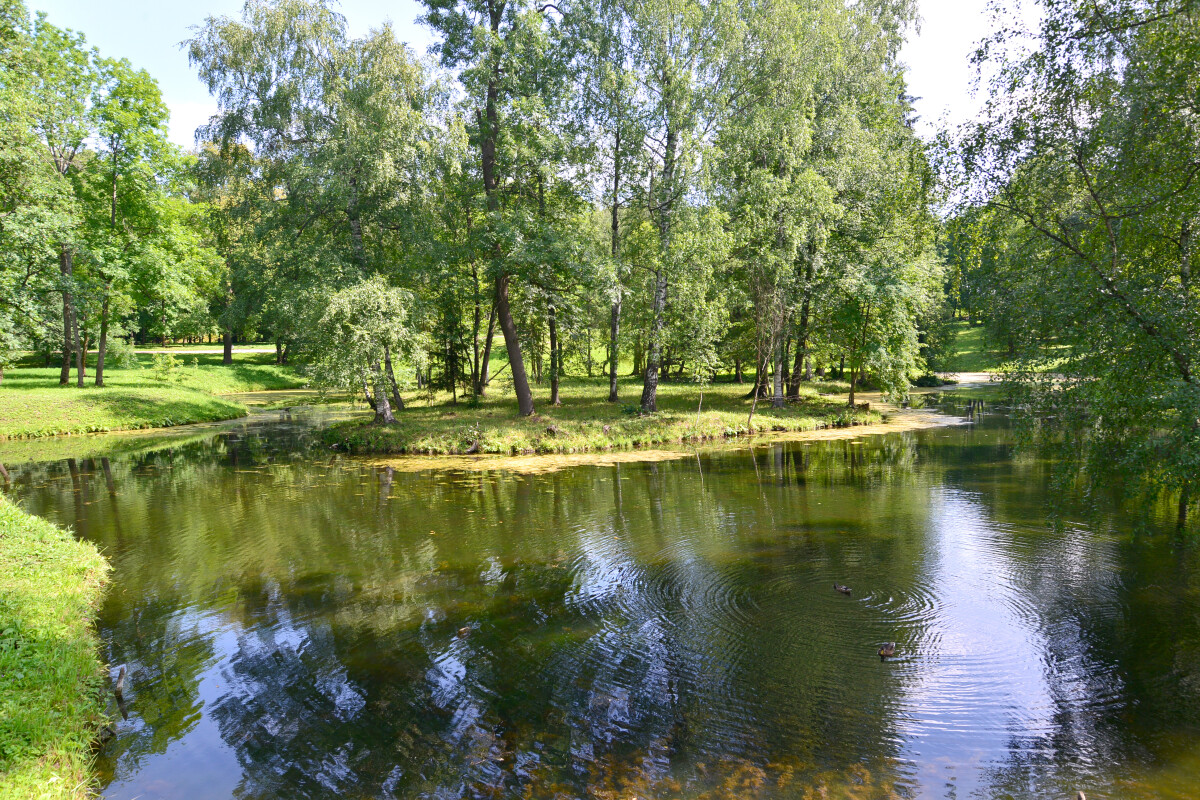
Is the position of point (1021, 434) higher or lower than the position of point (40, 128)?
lower

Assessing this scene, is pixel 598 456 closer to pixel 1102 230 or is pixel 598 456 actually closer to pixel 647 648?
pixel 647 648

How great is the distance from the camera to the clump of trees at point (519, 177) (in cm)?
2319

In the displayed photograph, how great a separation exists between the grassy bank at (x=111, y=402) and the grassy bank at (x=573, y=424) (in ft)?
36.8

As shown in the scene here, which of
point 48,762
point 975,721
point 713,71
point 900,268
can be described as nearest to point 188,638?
point 48,762

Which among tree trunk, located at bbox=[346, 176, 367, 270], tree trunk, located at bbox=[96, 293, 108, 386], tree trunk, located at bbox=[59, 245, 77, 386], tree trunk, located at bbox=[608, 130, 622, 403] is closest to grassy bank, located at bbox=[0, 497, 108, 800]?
tree trunk, located at bbox=[346, 176, 367, 270]

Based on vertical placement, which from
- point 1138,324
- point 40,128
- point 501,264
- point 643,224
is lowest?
point 1138,324

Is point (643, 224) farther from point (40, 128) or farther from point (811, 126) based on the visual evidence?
point (40, 128)

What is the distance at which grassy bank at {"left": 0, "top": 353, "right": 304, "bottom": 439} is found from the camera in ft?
92.0

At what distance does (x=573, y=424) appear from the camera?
2480 centimetres

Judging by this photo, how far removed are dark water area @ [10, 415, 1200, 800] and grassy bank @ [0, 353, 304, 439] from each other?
14.5 m

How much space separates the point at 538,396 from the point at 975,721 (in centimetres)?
2669

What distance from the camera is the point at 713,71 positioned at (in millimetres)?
25891

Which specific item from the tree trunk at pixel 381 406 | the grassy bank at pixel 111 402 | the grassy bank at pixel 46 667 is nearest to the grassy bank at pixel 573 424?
the tree trunk at pixel 381 406

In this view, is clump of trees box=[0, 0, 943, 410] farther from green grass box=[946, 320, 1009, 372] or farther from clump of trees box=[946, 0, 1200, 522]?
green grass box=[946, 320, 1009, 372]
